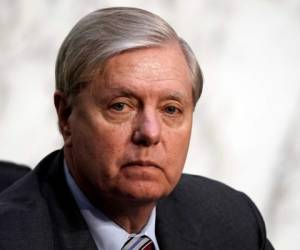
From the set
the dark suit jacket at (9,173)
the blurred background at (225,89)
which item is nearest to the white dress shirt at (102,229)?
the dark suit jacket at (9,173)

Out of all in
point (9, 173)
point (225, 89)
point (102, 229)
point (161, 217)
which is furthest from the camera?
point (225, 89)

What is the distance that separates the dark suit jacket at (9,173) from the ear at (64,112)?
1.08 ft

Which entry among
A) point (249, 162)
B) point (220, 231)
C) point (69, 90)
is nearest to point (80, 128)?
point (69, 90)

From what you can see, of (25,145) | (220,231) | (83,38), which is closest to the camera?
(83,38)

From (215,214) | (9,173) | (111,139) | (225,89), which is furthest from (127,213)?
(225,89)

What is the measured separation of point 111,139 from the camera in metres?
1.20

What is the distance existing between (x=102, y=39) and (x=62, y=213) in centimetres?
32

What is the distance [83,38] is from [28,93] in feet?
2.67

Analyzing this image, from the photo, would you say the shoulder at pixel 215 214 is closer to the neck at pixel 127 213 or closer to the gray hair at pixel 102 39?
the neck at pixel 127 213

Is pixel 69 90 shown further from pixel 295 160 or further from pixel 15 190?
pixel 295 160

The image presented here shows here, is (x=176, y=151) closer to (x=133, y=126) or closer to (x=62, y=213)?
(x=133, y=126)

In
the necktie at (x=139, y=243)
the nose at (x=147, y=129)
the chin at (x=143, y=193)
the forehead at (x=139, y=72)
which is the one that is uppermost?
the forehead at (x=139, y=72)

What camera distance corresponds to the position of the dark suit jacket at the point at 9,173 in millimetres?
1588

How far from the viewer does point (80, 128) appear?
1254 millimetres
